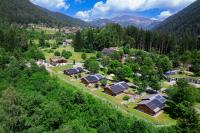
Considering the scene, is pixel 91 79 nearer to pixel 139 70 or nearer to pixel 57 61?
pixel 139 70

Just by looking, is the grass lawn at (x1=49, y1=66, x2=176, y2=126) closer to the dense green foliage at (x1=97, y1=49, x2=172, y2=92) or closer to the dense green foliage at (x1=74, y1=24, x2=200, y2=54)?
the dense green foliage at (x1=97, y1=49, x2=172, y2=92)

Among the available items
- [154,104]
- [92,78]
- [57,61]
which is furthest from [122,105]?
Answer: [57,61]

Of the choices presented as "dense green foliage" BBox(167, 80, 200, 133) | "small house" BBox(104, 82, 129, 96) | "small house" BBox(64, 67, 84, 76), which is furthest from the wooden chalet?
"small house" BBox(64, 67, 84, 76)

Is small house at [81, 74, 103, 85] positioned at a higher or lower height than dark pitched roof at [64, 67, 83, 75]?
lower

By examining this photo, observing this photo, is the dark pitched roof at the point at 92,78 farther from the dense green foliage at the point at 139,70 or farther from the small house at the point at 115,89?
the small house at the point at 115,89

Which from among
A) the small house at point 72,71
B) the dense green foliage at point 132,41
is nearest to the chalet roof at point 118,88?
the small house at point 72,71

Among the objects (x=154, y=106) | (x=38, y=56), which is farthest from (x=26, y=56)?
(x=154, y=106)

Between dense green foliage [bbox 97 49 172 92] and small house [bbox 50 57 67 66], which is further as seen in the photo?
small house [bbox 50 57 67 66]

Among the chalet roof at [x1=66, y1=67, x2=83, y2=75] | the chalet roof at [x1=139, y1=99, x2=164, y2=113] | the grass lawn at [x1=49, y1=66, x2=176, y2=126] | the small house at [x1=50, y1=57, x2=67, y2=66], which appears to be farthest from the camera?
the small house at [x1=50, y1=57, x2=67, y2=66]

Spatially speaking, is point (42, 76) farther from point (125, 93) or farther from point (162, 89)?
point (162, 89)
